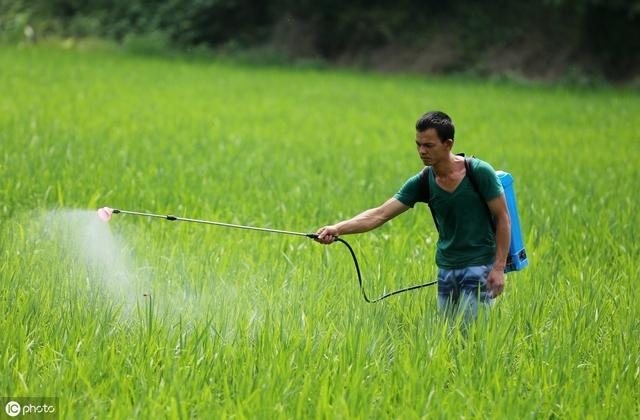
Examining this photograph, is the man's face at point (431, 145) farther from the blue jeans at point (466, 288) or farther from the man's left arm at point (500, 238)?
the blue jeans at point (466, 288)

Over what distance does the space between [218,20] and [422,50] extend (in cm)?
771

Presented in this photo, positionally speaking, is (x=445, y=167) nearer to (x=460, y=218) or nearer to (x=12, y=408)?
(x=460, y=218)

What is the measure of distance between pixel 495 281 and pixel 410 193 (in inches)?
19.8

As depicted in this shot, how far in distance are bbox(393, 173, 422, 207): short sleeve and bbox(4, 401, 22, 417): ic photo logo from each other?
1.70 meters

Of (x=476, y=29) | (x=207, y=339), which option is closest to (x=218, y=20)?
(x=476, y=29)

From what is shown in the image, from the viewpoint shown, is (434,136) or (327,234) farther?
(327,234)

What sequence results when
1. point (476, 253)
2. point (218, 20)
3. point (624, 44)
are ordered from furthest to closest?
point (218, 20) → point (624, 44) → point (476, 253)

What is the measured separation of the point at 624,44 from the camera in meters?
21.8

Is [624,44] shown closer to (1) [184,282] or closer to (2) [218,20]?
(2) [218,20]

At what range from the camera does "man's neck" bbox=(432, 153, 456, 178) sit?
11.6 ft

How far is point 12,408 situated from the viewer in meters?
2.77

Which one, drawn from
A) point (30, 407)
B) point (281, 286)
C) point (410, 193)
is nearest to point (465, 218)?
point (410, 193)

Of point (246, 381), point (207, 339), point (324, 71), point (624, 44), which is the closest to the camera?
point (246, 381)

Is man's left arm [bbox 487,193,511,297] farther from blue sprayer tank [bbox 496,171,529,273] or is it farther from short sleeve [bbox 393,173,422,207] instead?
short sleeve [bbox 393,173,422,207]
